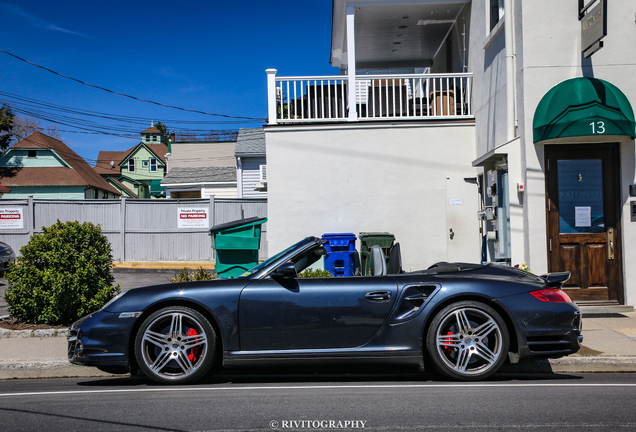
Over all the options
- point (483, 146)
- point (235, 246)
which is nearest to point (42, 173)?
point (235, 246)

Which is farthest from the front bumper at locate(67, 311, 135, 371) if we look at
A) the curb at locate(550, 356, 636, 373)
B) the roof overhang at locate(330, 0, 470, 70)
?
the roof overhang at locate(330, 0, 470, 70)

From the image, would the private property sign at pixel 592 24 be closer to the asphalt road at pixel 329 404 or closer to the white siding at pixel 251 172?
the asphalt road at pixel 329 404

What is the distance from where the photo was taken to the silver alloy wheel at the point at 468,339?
453 cm

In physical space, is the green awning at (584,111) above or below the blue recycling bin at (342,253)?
above

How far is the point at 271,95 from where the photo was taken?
10898 millimetres

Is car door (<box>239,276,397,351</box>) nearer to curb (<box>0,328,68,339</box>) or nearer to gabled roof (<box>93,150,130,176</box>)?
curb (<box>0,328,68,339</box>)

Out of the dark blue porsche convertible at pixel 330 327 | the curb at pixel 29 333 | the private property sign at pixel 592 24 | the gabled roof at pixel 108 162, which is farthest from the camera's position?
the gabled roof at pixel 108 162

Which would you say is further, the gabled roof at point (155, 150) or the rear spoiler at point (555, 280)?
the gabled roof at point (155, 150)

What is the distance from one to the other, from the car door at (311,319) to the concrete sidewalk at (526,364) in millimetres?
1819

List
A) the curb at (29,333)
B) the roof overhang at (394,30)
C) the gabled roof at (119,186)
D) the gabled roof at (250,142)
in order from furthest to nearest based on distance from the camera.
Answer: the gabled roof at (119,186) → the gabled roof at (250,142) → the roof overhang at (394,30) → the curb at (29,333)

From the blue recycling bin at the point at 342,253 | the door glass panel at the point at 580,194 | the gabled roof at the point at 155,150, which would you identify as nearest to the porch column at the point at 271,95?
the blue recycling bin at the point at 342,253

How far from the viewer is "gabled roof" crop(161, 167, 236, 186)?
3294cm

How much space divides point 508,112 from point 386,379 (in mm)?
5432

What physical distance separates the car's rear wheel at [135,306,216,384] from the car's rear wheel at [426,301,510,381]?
1952mm
